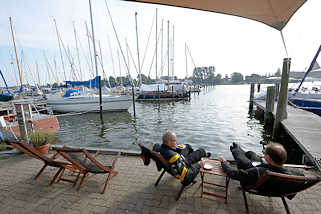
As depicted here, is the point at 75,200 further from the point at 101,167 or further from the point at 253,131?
the point at 253,131

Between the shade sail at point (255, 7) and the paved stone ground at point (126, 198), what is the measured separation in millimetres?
2946

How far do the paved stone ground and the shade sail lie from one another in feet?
9.67

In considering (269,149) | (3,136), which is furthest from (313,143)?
(3,136)

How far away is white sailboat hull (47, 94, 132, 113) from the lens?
16.9 metres

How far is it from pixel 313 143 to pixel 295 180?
4.12 meters

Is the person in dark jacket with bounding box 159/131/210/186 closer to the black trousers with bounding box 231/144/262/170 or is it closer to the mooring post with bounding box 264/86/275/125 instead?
the black trousers with bounding box 231/144/262/170

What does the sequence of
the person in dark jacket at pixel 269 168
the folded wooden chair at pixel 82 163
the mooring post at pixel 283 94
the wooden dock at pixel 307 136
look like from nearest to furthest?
the person in dark jacket at pixel 269 168 → the folded wooden chair at pixel 82 163 → the wooden dock at pixel 307 136 → the mooring post at pixel 283 94

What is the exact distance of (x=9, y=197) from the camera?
2.81 meters

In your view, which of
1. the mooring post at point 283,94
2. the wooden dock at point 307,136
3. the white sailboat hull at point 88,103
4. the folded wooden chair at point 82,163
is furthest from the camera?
the white sailboat hull at point 88,103

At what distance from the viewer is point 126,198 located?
2.69m

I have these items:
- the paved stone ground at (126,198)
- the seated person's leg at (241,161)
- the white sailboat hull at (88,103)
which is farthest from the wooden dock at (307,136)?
the white sailboat hull at (88,103)

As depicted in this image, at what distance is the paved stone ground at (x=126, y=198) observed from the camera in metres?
2.43

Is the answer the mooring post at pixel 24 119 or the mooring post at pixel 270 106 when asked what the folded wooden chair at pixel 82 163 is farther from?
the mooring post at pixel 270 106

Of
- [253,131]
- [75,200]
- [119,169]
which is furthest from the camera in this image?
[253,131]
